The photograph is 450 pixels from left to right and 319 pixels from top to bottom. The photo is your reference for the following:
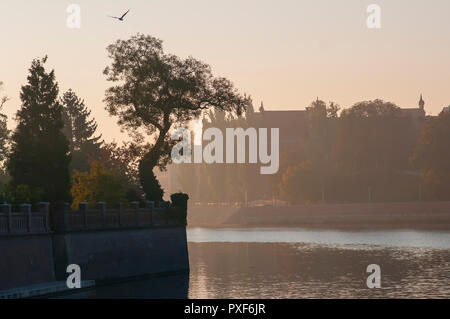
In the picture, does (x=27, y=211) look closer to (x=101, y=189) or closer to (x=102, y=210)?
(x=102, y=210)

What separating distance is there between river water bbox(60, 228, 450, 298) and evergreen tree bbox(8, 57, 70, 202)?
10332 mm

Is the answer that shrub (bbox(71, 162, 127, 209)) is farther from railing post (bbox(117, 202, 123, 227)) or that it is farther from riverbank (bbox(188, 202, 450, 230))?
riverbank (bbox(188, 202, 450, 230))

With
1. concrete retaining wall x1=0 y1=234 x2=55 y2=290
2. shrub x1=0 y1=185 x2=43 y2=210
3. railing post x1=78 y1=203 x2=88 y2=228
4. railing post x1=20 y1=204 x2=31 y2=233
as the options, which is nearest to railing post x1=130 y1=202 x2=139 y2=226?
railing post x1=78 y1=203 x2=88 y2=228

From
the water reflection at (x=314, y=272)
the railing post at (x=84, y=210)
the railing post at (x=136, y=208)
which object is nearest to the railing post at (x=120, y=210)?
the railing post at (x=136, y=208)

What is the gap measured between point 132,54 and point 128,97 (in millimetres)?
3341

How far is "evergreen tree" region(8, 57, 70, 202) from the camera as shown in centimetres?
6384

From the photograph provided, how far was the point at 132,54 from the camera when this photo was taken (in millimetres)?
68375

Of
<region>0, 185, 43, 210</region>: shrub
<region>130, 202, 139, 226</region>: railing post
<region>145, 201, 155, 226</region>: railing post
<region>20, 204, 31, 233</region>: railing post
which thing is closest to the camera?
<region>20, 204, 31, 233</region>: railing post

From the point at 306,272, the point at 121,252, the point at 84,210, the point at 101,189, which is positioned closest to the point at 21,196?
the point at 84,210

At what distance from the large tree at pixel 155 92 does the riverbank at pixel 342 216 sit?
7355 centimetres

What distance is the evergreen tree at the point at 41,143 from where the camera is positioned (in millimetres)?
63844

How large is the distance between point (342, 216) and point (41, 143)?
98.8m
